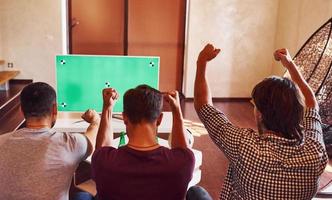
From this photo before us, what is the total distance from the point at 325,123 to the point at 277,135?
2.28m

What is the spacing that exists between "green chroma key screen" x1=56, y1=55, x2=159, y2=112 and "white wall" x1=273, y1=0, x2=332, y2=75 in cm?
269

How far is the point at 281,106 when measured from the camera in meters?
1.32

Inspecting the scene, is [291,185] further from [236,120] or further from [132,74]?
[236,120]

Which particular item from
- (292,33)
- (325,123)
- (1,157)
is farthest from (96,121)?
(292,33)

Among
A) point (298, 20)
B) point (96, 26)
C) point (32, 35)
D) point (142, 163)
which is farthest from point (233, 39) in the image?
point (142, 163)

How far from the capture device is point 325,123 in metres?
3.41

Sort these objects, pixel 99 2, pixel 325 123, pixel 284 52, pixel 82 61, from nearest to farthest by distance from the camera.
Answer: pixel 284 52 → pixel 82 61 → pixel 325 123 → pixel 99 2

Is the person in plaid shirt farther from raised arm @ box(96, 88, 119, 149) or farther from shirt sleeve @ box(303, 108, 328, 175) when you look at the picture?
raised arm @ box(96, 88, 119, 149)

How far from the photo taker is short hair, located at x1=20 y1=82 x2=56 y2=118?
1550mm

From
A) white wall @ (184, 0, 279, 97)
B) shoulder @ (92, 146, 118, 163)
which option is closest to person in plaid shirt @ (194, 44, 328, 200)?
shoulder @ (92, 146, 118, 163)

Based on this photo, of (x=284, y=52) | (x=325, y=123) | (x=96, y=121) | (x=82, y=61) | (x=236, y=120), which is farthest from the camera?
(x=236, y=120)

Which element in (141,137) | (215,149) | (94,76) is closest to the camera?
(141,137)

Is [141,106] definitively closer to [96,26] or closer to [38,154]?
[38,154]

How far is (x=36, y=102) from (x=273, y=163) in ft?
2.96
